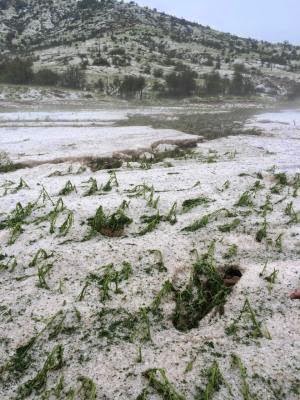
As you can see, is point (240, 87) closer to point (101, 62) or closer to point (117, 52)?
point (101, 62)

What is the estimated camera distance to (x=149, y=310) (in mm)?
2791

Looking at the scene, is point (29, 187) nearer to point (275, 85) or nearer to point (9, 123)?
point (9, 123)

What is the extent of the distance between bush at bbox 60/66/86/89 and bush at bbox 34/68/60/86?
657 millimetres

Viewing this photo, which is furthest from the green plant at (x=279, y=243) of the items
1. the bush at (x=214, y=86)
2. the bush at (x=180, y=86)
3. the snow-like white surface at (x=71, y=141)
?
the bush at (x=214, y=86)

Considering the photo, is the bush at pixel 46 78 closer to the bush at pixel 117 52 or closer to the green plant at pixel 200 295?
the bush at pixel 117 52

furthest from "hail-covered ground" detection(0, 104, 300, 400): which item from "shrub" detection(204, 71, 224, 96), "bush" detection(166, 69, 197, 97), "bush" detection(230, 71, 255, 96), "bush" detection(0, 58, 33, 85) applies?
"bush" detection(230, 71, 255, 96)

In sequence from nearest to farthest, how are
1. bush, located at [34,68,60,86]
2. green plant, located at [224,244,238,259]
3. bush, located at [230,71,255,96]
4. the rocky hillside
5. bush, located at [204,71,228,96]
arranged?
green plant, located at [224,244,238,259], bush, located at [34,68,60,86], bush, located at [204,71,228,96], bush, located at [230,71,255,96], the rocky hillside

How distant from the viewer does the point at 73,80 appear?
105 ft

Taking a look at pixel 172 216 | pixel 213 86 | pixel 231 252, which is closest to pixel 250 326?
pixel 231 252

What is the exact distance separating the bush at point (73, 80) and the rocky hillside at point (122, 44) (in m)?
1.14

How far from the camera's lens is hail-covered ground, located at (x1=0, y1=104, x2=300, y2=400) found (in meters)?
2.27

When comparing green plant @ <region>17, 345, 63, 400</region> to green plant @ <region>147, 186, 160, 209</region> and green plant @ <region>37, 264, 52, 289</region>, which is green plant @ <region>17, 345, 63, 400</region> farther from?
green plant @ <region>147, 186, 160, 209</region>

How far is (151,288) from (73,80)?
31.3 metres

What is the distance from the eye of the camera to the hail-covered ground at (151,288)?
2.27 m
